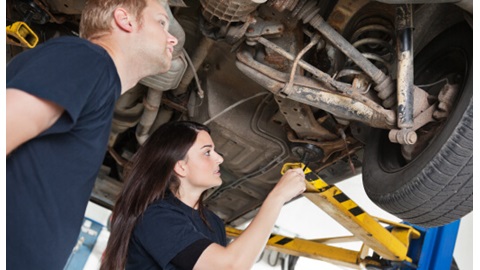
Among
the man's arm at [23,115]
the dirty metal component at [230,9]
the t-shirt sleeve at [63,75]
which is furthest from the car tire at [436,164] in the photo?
the man's arm at [23,115]

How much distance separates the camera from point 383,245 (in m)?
2.70

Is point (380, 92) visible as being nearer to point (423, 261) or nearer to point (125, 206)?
point (125, 206)

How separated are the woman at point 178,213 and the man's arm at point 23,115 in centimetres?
61

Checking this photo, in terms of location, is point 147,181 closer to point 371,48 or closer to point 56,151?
point 56,151

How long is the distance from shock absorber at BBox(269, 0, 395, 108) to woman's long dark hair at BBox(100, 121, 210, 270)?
50 cm

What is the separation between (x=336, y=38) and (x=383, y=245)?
1168mm

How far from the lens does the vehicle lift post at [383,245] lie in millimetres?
2559

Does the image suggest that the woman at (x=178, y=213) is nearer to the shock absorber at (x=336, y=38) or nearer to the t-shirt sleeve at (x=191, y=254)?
the t-shirt sleeve at (x=191, y=254)

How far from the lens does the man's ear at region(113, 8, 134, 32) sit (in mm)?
1290

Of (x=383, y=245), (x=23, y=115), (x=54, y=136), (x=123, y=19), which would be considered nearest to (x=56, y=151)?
(x=54, y=136)

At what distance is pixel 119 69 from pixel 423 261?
89.2 inches

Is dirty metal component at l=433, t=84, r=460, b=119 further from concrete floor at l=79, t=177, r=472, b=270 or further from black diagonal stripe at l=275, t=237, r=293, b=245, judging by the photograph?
concrete floor at l=79, t=177, r=472, b=270

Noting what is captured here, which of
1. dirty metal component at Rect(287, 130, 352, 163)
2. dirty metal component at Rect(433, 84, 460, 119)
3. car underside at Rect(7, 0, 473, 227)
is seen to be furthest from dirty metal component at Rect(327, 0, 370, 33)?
dirty metal component at Rect(287, 130, 352, 163)
